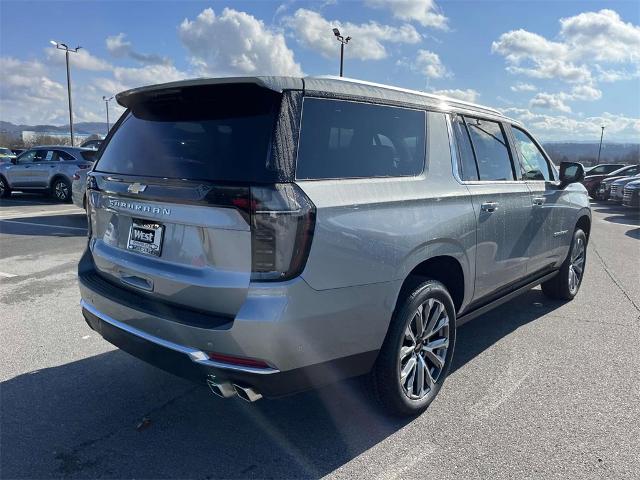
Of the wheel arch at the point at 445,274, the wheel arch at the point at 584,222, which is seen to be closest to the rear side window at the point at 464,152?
the wheel arch at the point at 445,274

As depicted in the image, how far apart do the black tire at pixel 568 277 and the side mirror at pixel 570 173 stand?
714mm

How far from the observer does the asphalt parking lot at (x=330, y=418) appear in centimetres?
255

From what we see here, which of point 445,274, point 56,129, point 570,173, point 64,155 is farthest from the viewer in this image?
point 56,129

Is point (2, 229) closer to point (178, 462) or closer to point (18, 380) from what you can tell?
point (18, 380)

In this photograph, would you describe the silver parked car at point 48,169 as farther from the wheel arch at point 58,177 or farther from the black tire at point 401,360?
the black tire at point 401,360

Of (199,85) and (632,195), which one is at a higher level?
(199,85)

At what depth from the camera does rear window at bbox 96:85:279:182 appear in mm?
2344

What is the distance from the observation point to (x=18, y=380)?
3.41 m

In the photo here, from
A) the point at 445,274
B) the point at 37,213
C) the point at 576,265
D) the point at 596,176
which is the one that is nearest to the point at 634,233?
the point at 576,265

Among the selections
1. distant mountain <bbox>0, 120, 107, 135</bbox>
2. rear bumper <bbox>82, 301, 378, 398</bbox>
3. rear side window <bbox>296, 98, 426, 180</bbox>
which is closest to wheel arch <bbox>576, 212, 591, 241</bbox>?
rear side window <bbox>296, 98, 426, 180</bbox>

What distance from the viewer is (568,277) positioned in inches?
210

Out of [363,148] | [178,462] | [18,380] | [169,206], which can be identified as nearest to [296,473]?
[178,462]

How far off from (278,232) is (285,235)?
35mm

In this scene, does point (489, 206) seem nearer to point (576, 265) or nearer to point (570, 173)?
point (570, 173)
